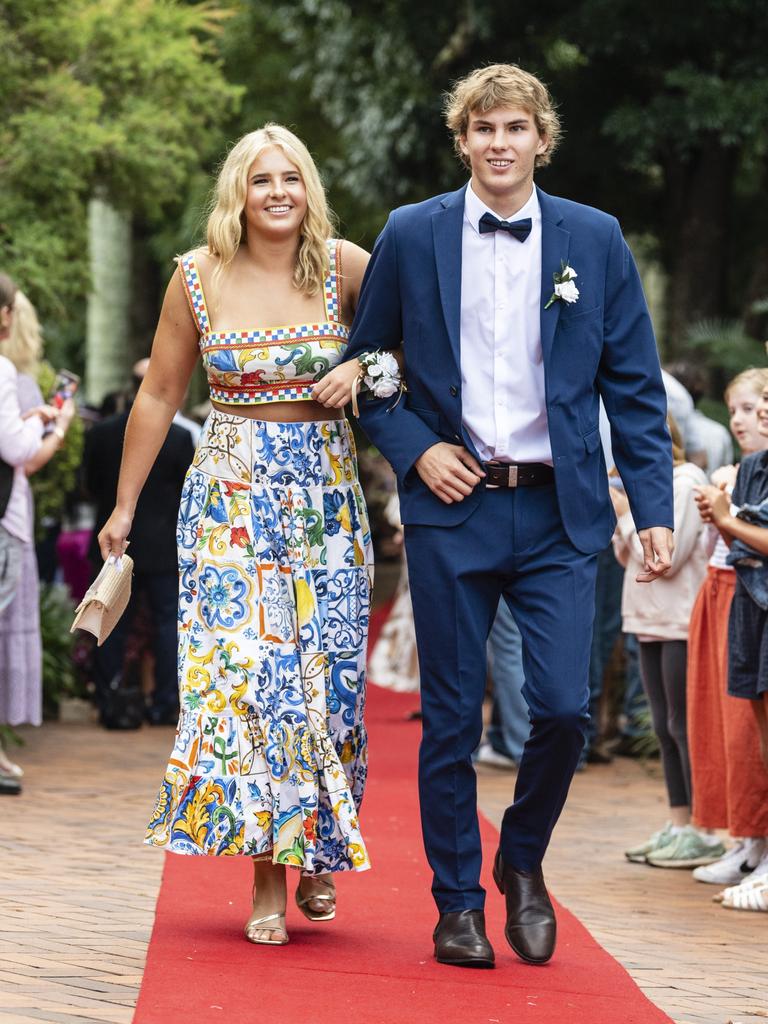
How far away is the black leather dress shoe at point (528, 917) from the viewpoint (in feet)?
16.0

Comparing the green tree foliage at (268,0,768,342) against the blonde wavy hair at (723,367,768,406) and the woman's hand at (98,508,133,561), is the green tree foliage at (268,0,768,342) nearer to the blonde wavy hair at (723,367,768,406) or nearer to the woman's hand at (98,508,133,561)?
the blonde wavy hair at (723,367,768,406)

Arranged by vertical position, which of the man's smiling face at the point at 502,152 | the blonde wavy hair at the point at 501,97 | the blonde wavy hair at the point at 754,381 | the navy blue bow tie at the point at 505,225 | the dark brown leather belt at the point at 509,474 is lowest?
the dark brown leather belt at the point at 509,474

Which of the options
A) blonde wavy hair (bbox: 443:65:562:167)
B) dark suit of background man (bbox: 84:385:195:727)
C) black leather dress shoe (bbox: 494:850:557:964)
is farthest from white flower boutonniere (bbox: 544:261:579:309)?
dark suit of background man (bbox: 84:385:195:727)

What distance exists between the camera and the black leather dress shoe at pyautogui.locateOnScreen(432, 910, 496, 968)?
4.76 metres

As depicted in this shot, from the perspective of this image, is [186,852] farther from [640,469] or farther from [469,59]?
[469,59]

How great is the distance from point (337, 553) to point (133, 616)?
6.52 meters

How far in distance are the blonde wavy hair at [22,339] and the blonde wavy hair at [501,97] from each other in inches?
146

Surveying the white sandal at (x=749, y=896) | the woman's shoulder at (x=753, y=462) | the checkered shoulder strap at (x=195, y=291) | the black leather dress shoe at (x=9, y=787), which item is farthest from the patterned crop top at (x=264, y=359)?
the black leather dress shoe at (x=9, y=787)

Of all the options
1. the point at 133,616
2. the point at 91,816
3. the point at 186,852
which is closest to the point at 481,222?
the point at 186,852

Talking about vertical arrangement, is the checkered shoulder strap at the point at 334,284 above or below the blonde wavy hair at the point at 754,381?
above

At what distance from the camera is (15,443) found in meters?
7.61

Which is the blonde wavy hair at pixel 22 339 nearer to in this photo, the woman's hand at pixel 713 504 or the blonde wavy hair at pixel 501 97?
the woman's hand at pixel 713 504

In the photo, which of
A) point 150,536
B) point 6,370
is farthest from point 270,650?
point 150,536

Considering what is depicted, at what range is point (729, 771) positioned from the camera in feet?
21.3
